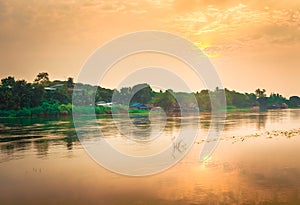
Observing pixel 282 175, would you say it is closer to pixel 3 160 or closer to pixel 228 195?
pixel 228 195

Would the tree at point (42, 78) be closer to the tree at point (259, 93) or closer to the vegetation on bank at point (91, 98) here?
the vegetation on bank at point (91, 98)

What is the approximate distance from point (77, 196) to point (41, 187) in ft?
4.43

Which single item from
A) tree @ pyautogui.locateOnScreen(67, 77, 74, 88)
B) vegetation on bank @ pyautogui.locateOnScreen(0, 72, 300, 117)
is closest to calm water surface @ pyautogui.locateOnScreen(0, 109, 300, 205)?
vegetation on bank @ pyautogui.locateOnScreen(0, 72, 300, 117)

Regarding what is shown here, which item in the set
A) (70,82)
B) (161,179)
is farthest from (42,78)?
(161,179)

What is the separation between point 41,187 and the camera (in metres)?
8.82

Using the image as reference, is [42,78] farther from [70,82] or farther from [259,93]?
[259,93]

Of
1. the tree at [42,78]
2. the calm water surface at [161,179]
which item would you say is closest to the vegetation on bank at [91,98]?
the tree at [42,78]

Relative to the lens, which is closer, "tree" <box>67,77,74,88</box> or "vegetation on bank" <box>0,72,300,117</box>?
"vegetation on bank" <box>0,72,300,117</box>

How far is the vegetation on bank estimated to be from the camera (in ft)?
137

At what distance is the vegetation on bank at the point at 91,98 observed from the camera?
4178 centimetres

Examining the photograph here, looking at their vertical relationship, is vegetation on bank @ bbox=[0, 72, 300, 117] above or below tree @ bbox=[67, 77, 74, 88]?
below

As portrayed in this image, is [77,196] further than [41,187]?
No

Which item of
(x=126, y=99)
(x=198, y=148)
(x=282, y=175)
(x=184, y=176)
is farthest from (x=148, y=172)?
(x=126, y=99)

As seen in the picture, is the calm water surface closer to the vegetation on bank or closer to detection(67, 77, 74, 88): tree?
the vegetation on bank
